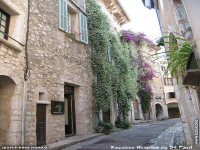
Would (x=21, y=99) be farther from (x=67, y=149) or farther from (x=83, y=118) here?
(x=83, y=118)

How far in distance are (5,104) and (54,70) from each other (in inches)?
94.5

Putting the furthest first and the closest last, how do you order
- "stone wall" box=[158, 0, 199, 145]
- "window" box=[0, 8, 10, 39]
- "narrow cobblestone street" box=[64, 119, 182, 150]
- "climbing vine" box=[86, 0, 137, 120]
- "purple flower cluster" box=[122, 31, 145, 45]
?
"purple flower cluster" box=[122, 31, 145, 45] < "climbing vine" box=[86, 0, 137, 120] < "narrow cobblestone street" box=[64, 119, 182, 150] < "window" box=[0, 8, 10, 39] < "stone wall" box=[158, 0, 199, 145]

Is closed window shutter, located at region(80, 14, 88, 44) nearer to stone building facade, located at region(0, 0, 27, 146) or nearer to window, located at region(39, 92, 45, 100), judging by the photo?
window, located at region(39, 92, 45, 100)

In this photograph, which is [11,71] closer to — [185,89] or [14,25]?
[14,25]

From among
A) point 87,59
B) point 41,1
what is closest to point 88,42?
point 87,59

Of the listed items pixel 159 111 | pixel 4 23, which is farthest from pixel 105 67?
pixel 159 111

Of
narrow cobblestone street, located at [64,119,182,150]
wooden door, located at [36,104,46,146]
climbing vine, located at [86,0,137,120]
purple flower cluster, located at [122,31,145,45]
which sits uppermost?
purple flower cluster, located at [122,31,145,45]

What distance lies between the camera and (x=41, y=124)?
287 inches

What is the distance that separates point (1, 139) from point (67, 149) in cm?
187

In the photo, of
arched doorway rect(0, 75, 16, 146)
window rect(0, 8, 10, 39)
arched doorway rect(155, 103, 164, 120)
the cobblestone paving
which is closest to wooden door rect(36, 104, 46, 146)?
arched doorway rect(0, 75, 16, 146)

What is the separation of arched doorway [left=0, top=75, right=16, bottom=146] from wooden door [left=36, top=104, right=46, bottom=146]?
101 centimetres

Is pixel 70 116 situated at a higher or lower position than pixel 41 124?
higher

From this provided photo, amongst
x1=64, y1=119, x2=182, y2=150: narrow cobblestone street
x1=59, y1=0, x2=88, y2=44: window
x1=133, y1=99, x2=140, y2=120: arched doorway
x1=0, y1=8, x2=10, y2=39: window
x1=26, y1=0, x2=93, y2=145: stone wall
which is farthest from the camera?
x1=133, y1=99, x2=140, y2=120: arched doorway

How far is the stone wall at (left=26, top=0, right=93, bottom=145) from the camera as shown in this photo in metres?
7.35
